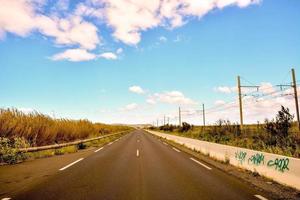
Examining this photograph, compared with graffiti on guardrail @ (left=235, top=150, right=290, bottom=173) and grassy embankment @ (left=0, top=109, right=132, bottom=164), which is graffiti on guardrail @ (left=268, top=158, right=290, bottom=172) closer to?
graffiti on guardrail @ (left=235, top=150, right=290, bottom=173)

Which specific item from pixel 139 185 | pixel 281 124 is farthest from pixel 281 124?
pixel 139 185

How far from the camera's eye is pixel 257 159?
9758 millimetres

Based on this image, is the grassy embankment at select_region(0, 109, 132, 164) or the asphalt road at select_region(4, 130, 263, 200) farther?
the grassy embankment at select_region(0, 109, 132, 164)

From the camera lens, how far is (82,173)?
10430 mm

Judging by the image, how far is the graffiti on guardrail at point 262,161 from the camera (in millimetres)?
7879

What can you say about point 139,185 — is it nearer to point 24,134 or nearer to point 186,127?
point 24,134

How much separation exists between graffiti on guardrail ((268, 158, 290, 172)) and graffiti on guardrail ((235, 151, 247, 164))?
2335 millimetres

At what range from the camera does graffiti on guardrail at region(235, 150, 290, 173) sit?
788 cm

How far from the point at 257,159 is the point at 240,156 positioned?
1791 mm

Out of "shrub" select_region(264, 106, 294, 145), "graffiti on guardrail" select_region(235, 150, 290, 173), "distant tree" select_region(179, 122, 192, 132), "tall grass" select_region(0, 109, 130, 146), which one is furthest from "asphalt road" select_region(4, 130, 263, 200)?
"distant tree" select_region(179, 122, 192, 132)

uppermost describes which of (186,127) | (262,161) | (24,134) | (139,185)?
(186,127)

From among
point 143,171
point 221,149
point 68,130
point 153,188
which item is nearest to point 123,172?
point 143,171

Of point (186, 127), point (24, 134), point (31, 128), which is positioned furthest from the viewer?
point (186, 127)

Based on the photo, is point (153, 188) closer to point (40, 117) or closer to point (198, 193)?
point (198, 193)
